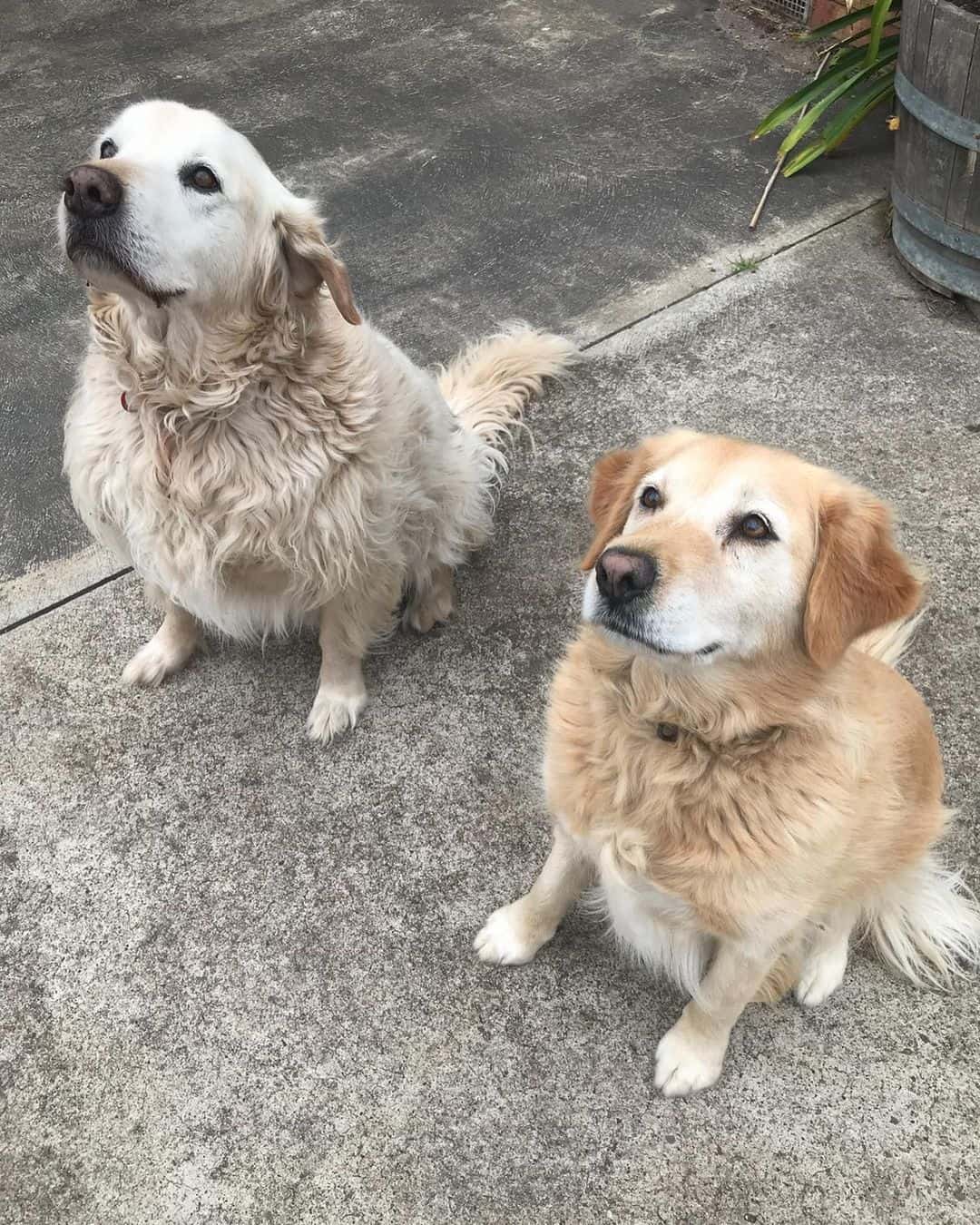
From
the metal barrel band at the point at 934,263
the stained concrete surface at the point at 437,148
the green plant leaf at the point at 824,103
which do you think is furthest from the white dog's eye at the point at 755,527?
the green plant leaf at the point at 824,103

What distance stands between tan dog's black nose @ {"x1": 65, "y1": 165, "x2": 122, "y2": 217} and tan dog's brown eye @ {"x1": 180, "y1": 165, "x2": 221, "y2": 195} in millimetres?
152

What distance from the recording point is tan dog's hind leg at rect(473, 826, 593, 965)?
6.75ft

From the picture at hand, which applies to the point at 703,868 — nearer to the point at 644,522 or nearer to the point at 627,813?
the point at 627,813

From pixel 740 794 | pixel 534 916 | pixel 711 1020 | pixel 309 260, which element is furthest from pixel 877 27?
pixel 711 1020

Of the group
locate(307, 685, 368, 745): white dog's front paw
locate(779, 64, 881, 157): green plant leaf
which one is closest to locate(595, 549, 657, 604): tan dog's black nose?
locate(307, 685, 368, 745): white dog's front paw

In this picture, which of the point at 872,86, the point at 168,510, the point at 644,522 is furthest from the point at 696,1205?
the point at 872,86

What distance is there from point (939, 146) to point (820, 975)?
2.81 m

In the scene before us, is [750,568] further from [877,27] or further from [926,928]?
[877,27]

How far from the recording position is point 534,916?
84.0 inches

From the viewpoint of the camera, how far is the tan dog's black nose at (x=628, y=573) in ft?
4.88

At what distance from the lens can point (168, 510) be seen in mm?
2266

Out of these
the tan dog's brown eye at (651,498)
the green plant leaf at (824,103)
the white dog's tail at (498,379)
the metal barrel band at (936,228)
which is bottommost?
the white dog's tail at (498,379)

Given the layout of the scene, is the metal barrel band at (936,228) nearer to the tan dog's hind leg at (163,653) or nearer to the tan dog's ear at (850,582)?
the tan dog's ear at (850,582)

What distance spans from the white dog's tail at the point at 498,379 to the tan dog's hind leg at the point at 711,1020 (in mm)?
1877
